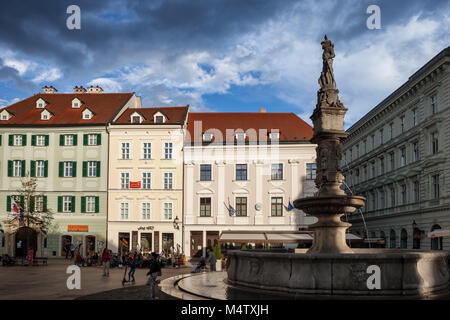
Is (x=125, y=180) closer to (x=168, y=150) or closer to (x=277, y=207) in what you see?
(x=168, y=150)

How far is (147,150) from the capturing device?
147 feet

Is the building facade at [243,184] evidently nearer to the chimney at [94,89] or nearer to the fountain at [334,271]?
the chimney at [94,89]

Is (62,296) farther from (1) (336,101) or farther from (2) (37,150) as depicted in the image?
(2) (37,150)

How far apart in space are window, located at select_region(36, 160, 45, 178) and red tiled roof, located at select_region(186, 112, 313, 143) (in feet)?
43.5

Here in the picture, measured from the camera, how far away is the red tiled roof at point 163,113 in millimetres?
45309

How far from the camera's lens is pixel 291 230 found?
4284 cm

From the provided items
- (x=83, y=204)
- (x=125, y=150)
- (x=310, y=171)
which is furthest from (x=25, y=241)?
(x=310, y=171)

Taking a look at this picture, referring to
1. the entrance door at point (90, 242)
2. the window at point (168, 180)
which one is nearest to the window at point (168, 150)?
the window at point (168, 180)

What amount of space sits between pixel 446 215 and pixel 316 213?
74.2ft

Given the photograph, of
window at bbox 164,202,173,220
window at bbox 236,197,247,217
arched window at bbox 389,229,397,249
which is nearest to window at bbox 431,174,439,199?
arched window at bbox 389,229,397,249

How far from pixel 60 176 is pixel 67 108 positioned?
7110 mm

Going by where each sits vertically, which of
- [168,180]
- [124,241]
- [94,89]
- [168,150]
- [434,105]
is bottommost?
[124,241]

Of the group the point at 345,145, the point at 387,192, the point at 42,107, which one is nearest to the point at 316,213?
the point at 387,192

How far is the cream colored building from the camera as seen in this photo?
43.9m
